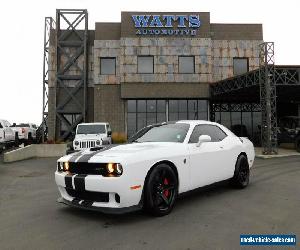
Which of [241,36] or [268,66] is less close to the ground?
[241,36]

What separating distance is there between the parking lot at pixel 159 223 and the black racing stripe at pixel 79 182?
1.67ft

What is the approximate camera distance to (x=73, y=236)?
12.5 feet

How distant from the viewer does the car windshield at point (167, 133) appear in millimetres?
5359

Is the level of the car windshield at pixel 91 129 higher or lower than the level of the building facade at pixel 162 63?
lower

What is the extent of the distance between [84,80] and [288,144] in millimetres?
16517

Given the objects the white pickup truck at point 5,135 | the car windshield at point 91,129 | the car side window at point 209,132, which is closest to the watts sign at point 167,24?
the car windshield at point 91,129

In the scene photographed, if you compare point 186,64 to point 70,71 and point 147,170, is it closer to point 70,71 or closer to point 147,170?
point 70,71

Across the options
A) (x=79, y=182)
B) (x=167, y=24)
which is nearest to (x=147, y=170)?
(x=79, y=182)

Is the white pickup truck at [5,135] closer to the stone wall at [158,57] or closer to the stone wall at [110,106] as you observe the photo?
the stone wall at [110,106]

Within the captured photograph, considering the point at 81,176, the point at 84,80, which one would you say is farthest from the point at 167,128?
the point at 84,80

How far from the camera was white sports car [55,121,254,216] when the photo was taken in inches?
163

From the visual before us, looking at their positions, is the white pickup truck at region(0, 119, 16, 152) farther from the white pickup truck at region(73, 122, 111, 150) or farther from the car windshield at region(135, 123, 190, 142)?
the car windshield at region(135, 123, 190, 142)

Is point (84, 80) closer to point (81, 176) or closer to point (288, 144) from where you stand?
point (288, 144)

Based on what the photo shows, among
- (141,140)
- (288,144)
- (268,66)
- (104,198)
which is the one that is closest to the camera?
(104,198)
